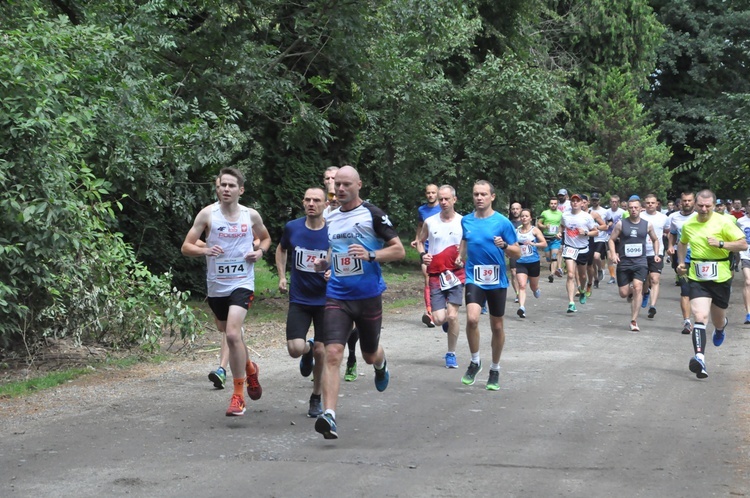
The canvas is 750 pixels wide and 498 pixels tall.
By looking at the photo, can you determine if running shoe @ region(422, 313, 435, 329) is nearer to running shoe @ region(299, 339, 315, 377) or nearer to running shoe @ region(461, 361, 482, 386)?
running shoe @ region(461, 361, 482, 386)

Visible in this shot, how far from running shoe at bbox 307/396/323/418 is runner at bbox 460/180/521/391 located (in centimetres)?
221

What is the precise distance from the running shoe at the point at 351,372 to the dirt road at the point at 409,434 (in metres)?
0.15

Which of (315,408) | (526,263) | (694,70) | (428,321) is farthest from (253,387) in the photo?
(694,70)

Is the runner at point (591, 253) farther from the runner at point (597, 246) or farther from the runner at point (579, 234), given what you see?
the runner at point (579, 234)

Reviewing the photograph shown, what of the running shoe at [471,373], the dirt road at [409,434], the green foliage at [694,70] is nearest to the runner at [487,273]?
the running shoe at [471,373]

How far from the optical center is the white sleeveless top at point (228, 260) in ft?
29.1

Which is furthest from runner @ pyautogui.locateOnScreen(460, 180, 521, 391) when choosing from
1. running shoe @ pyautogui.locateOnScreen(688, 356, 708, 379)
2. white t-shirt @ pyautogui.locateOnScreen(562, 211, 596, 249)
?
white t-shirt @ pyautogui.locateOnScreen(562, 211, 596, 249)

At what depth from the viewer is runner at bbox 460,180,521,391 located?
10.3 meters

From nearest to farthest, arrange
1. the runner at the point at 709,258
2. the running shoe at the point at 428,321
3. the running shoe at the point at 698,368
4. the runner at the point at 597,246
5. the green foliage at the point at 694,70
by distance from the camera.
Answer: the running shoe at the point at 698,368
the runner at the point at 709,258
the running shoe at the point at 428,321
the runner at the point at 597,246
the green foliage at the point at 694,70

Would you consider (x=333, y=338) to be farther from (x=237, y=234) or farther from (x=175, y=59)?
(x=175, y=59)

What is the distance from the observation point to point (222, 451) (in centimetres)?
726

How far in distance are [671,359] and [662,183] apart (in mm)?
30510

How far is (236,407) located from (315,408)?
639mm

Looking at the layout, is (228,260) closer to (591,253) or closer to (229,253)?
(229,253)
